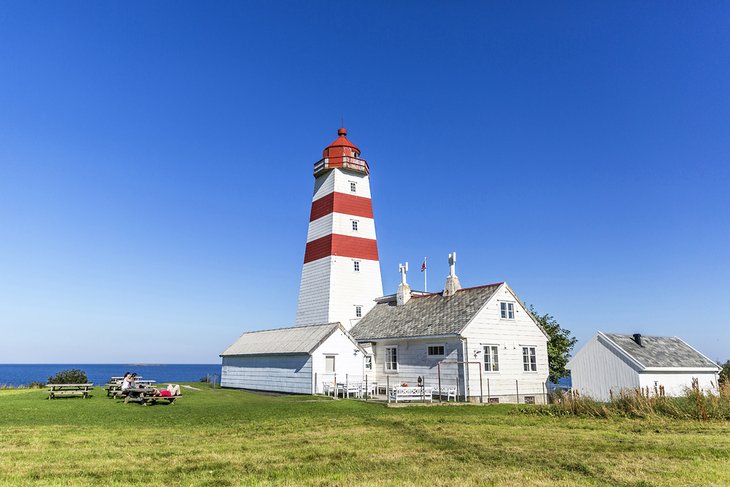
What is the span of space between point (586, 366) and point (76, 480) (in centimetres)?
2619

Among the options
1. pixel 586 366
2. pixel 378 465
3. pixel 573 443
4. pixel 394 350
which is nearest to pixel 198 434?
pixel 378 465

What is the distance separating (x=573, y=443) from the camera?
12.4m

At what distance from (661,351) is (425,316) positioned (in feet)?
41.1

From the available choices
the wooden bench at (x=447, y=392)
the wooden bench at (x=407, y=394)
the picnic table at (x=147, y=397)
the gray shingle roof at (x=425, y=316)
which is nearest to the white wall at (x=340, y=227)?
the gray shingle roof at (x=425, y=316)

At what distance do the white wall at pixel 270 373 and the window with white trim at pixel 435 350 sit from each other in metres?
6.49

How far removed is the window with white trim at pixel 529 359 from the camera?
1147 inches

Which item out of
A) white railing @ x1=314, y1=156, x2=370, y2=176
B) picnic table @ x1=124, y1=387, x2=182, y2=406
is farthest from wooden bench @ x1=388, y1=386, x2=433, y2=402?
white railing @ x1=314, y1=156, x2=370, y2=176

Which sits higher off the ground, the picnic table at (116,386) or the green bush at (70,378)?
the picnic table at (116,386)

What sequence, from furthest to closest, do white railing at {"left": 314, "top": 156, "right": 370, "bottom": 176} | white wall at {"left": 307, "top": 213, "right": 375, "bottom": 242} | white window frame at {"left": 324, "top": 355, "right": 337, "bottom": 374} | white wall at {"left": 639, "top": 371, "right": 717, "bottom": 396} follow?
1. white railing at {"left": 314, "top": 156, "right": 370, "bottom": 176}
2. white wall at {"left": 307, "top": 213, "right": 375, "bottom": 242}
3. white window frame at {"left": 324, "top": 355, "right": 337, "bottom": 374}
4. white wall at {"left": 639, "top": 371, "right": 717, "bottom": 396}

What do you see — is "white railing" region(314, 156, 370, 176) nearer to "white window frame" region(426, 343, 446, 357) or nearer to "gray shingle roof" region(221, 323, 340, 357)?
"gray shingle roof" region(221, 323, 340, 357)

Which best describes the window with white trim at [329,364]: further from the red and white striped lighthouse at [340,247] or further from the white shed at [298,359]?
the red and white striped lighthouse at [340,247]

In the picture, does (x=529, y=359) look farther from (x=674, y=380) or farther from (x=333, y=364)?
(x=333, y=364)

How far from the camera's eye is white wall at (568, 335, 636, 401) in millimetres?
26688

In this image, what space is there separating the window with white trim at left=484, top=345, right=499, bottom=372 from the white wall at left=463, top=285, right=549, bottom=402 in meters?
Result: 0.21
